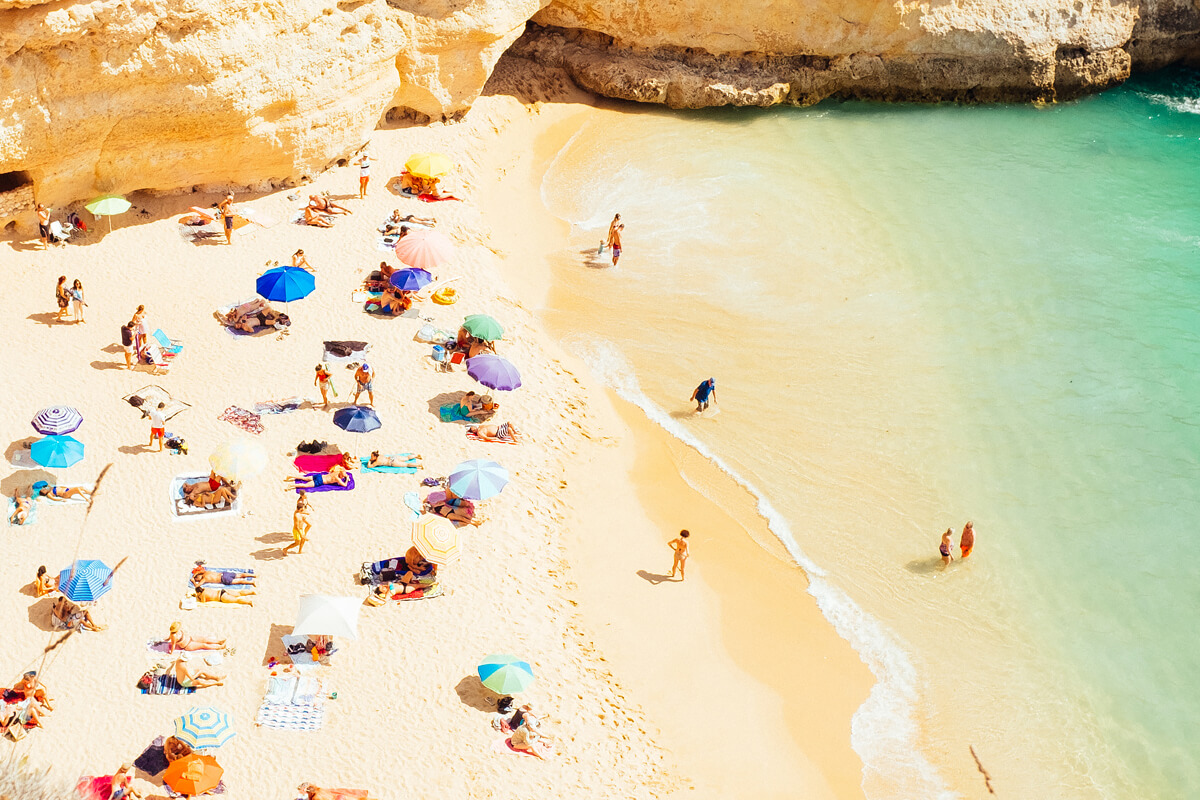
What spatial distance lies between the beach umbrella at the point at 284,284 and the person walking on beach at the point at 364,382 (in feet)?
7.85

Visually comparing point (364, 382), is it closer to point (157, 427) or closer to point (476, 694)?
point (157, 427)

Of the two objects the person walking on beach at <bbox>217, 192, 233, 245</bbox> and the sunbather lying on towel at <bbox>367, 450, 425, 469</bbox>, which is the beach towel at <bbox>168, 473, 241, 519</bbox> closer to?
the sunbather lying on towel at <bbox>367, 450, 425, 469</bbox>

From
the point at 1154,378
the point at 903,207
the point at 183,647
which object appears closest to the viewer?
the point at 183,647

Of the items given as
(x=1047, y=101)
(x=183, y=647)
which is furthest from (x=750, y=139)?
(x=183, y=647)

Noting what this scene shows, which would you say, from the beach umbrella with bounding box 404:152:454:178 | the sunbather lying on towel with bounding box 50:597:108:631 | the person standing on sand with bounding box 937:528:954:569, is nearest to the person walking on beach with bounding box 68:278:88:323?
the sunbather lying on towel with bounding box 50:597:108:631

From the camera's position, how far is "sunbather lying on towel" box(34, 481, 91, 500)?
1752cm

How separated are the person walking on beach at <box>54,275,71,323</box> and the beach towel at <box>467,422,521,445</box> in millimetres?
8114

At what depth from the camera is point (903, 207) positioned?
29375 millimetres

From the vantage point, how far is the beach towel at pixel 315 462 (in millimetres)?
18875

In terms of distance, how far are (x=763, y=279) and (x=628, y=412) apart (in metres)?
6.02

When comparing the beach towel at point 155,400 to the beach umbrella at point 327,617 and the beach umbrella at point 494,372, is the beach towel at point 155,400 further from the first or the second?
the beach umbrella at point 327,617

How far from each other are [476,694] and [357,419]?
243 inches

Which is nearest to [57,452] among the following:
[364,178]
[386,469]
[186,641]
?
[186,641]

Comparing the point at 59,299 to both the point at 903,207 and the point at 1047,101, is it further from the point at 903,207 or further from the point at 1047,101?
the point at 1047,101
